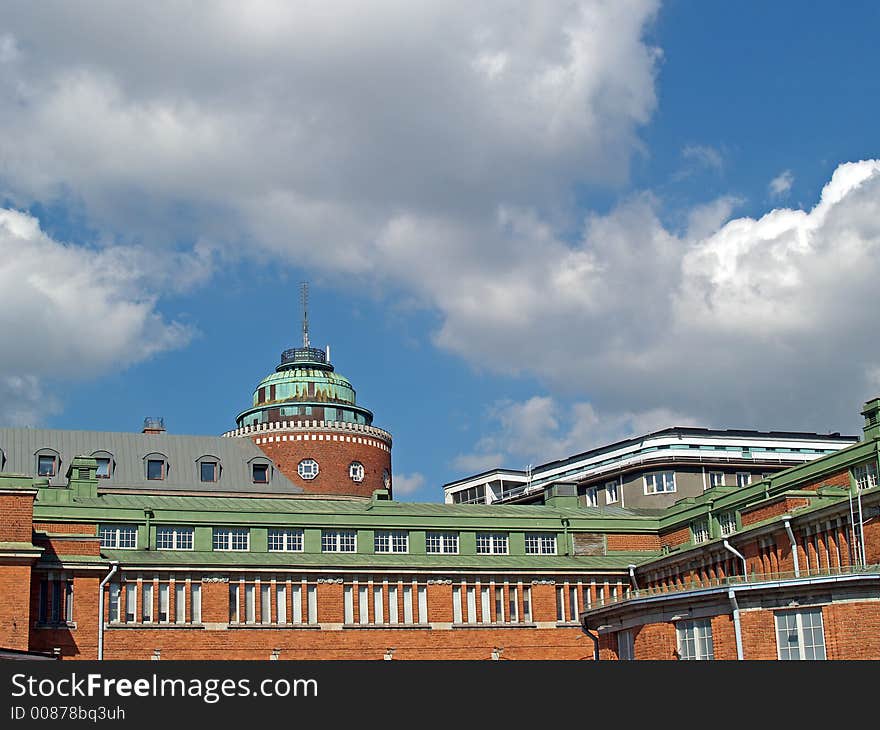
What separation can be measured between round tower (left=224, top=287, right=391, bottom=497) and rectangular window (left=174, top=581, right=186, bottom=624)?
31346 millimetres

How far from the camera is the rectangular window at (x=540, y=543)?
8950 centimetres

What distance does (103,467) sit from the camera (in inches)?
4033

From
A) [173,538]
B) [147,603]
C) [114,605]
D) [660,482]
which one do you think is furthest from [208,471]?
[660,482]

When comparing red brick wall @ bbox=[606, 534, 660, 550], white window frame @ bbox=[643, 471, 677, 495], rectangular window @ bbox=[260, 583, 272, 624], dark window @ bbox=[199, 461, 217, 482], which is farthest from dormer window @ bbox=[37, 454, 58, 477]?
white window frame @ bbox=[643, 471, 677, 495]

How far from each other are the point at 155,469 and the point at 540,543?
1322 inches

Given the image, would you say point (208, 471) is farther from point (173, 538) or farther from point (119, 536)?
point (119, 536)

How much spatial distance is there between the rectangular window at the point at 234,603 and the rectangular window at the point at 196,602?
75.2 inches

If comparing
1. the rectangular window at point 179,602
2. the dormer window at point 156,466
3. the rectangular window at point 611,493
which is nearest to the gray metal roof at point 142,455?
the dormer window at point 156,466

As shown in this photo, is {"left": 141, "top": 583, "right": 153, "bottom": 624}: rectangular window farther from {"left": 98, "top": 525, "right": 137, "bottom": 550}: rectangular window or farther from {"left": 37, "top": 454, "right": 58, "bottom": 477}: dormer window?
{"left": 37, "top": 454, "right": 58, "bottom": 477}: dormer window

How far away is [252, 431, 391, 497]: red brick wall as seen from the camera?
110769mm

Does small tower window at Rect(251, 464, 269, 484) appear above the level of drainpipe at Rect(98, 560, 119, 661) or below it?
above

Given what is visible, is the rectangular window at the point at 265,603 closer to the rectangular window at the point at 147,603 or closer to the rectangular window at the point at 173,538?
the rectangular window at the point at 173,538
